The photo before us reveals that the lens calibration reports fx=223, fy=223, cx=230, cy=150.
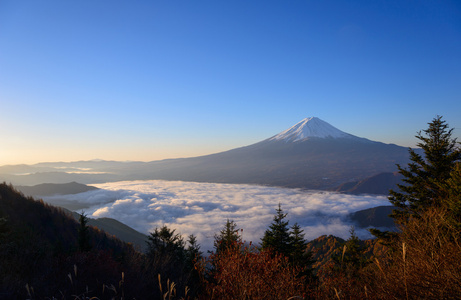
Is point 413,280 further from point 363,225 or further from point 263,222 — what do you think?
point 363,225

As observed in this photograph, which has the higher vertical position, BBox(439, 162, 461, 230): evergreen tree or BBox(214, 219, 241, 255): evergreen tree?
BBox(439, 162, 461, 230): evergreen tree

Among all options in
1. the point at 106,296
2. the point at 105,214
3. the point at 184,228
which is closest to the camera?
the point at 106,296

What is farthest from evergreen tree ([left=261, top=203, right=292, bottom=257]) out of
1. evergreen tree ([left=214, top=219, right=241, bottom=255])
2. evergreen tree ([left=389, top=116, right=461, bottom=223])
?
evergreen tree ([left=389, top=116, right=461, bottom=223])

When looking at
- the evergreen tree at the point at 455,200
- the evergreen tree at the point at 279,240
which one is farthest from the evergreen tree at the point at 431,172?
the evergreen tree at the point at 279,240

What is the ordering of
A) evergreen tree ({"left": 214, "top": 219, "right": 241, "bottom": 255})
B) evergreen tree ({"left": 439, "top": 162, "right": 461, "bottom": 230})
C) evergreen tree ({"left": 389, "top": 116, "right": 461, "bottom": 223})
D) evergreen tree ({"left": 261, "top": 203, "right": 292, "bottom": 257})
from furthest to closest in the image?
evergreen tree ({"left": 261, "top": 203, "right": 292, "bottom": 257}), evergreen tree ({"left": 389, "top": 116, "right": 461, "bottom": 223}), evergreen tree ({"left": 439, "top": 162, "right": 461, "bottom": 230}), evergreen tree ({"left": 214, "top": 219, "right": 241, "bottom": 255})

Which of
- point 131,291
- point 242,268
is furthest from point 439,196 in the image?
point 131,291

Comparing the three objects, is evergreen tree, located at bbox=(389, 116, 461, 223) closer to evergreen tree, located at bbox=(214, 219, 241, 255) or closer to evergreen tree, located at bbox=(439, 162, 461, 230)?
evergreen tree, located at bbox=(439, 162, 461, 230)

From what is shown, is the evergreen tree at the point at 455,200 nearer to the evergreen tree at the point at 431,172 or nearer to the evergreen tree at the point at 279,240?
the evergreen tree at the point at 431,172

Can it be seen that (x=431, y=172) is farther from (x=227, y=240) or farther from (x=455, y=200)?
(x=227, y=240)

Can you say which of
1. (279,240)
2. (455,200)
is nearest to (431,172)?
(455,200)

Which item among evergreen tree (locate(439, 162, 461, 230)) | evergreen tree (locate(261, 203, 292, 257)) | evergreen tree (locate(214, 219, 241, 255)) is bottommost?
evergreen tree (locate(261, 203, 292, 257))

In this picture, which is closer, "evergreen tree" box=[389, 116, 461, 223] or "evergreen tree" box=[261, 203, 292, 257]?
"evergreen tree" box=[389, 116, 461, 223]
